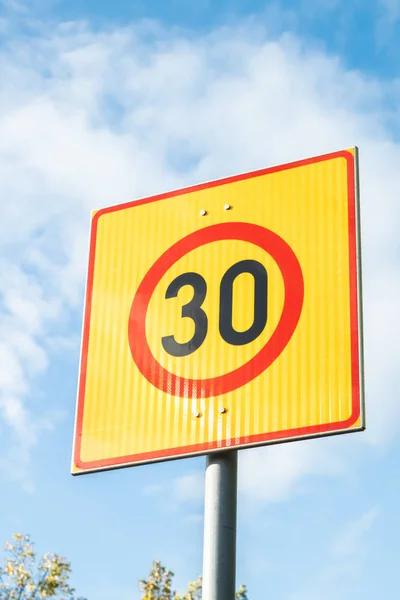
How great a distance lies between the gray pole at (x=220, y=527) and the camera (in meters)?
3.79

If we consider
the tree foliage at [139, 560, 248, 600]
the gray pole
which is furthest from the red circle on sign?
the tree foliage at [139, 560, 248, 600]

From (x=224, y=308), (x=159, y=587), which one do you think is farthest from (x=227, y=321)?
(x=159, y=587)

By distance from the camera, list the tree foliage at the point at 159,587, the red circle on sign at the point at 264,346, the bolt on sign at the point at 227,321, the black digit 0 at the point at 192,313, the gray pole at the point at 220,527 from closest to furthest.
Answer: the gray pole at the point at 220,527, the bolt on sign at the point at 227,321, the red circle on sign at the point at 264,346, the black digit 0 at the point at 192,313, the tree foliage at the point at 159,587

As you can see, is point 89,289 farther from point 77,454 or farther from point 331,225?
point 331,225

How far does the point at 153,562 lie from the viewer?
72.5ft

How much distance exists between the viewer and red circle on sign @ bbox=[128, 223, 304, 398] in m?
4.12

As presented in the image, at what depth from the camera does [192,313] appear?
434cm

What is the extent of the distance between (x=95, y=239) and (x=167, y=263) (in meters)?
0.50

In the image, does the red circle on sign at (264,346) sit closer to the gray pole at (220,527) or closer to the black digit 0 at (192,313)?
the black digit 0 at (192,313)

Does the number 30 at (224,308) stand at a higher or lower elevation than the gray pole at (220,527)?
higher

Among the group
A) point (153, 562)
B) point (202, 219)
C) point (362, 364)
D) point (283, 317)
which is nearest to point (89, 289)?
point (202, 219)

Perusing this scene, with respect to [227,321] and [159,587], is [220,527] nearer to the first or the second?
[227,321]

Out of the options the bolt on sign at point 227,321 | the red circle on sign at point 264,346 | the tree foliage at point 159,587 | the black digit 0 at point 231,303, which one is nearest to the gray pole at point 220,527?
the bolt on sign at point 227,321

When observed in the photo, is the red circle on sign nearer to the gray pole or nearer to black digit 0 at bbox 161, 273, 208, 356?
black digit 0 at bbox 161, 273, 208, 356
